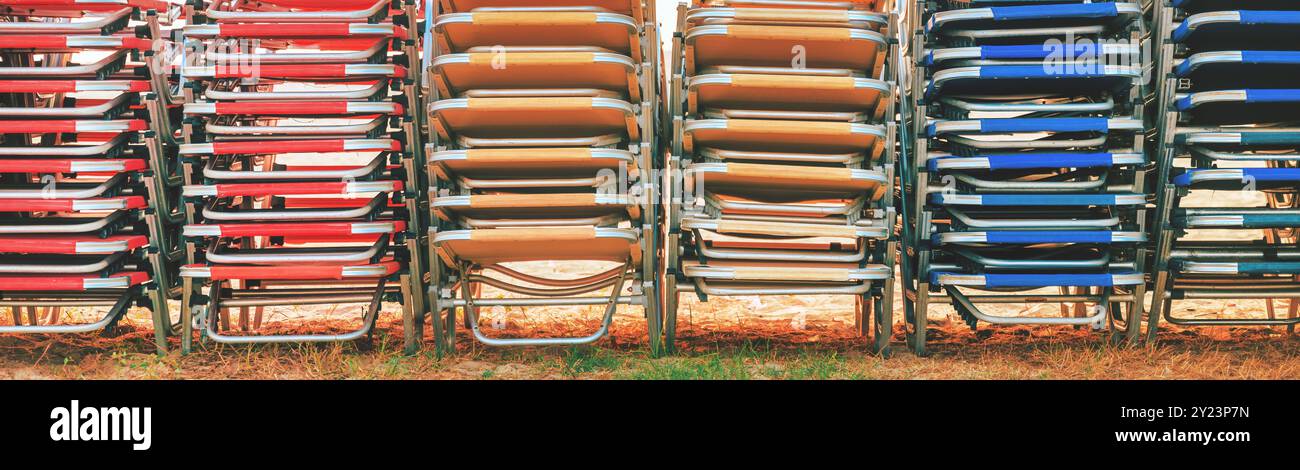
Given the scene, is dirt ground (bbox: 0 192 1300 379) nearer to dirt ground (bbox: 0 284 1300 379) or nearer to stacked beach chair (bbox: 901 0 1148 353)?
dirt ground (bbox: 0 284 1300 379)

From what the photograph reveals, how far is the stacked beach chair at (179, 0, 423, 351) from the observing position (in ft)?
11.5

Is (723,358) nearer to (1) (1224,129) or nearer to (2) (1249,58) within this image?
(1) (1224,129)

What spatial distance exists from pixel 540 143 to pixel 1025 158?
194 cm

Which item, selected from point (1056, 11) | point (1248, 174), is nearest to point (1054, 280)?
point (1248, 174)

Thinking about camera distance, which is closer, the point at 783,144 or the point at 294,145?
the point at 294,145

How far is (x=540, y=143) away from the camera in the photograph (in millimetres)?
3510

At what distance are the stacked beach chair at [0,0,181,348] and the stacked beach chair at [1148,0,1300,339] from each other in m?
4.11

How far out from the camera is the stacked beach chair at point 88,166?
11.4ft

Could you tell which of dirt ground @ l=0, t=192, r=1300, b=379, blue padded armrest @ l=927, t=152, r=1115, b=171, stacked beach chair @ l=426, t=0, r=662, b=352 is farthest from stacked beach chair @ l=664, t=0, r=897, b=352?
blue padded armrest @ l=927, t=152, r=1115, b=171

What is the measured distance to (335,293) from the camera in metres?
3.76

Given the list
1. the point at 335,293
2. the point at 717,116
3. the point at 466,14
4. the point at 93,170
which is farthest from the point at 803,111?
the point at 93,170

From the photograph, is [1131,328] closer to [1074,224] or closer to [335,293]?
[1074,224]

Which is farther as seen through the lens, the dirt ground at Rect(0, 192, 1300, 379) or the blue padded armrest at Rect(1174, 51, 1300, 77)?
the dirt ground at Rect(0, 192, 1300, 379)

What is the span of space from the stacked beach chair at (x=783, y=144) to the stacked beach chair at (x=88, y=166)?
2136mm
